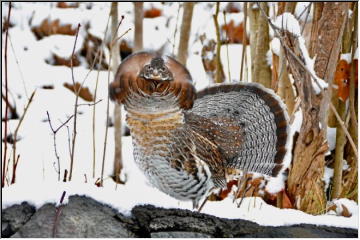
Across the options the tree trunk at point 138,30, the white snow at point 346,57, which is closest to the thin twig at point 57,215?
the tree trunk at point 138,30

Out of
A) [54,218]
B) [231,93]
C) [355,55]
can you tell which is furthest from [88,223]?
[355,55]

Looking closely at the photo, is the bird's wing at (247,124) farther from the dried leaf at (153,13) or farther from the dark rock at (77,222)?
the dried leaf at (153,13)

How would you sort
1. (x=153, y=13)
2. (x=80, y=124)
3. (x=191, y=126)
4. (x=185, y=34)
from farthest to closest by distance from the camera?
(x=153, y=13) → (x=80, y=124) → (x=185, y=34) → (x=191, y=126)

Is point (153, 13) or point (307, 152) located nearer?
point (307, 152)

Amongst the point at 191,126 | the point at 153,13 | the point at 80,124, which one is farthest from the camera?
the point at 153,13

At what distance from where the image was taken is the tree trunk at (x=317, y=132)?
2951 mm

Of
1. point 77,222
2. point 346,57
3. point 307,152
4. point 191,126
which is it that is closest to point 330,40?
point 346,57

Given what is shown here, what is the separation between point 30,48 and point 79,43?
113cm

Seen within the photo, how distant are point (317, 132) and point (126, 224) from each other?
1422 mm

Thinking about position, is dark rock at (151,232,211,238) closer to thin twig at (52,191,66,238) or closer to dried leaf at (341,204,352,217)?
thin twig at (52,191,66,238)

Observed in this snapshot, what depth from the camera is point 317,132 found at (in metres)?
2.98

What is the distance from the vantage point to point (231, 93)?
238 centimetres

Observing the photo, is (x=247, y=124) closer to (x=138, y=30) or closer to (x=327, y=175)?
(x=138, y=30)

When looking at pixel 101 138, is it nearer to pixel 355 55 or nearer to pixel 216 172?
pixel 355 55
